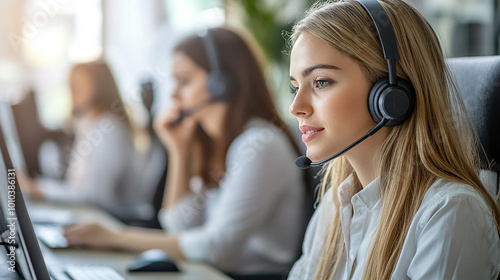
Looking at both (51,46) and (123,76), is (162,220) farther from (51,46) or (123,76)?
(51,46)

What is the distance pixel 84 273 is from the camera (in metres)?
1.14

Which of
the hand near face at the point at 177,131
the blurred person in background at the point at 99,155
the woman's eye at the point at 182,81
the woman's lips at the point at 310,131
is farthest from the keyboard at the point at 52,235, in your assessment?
the woman's lips at the point at 310,131

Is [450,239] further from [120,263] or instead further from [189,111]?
[189,111]

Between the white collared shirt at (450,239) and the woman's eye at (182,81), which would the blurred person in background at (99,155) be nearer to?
the woman's eye at (182,81)

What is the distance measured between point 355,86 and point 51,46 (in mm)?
3463

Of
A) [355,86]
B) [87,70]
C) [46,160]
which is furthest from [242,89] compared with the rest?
[46,160]

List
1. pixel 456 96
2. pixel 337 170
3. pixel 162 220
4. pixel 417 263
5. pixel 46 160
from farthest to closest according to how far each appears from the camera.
A: pixel 46 160
pixel 162 220
pixel 337 170
pixel 456 96
pixel 417 263

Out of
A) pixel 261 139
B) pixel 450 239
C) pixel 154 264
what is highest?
pixel 450 239

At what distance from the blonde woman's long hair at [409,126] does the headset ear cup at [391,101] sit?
0.05 ft

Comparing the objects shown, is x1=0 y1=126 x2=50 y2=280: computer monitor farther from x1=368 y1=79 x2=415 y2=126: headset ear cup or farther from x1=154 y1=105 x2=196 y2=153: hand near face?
x1=154 y1=105 x2=196 y2=153: hand near face

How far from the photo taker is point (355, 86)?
2.51ft

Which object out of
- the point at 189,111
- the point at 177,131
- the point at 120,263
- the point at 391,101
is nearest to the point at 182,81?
the point at 189,111

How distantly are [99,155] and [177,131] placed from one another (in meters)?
0.78

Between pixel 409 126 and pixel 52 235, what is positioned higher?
pixel 409 126
